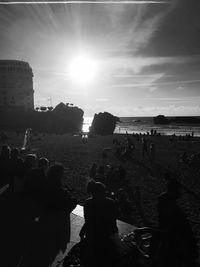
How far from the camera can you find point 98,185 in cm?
419

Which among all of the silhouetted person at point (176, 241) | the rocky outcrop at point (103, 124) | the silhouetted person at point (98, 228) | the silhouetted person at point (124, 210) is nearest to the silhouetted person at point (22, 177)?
the silhouetted person at point (98, 228)

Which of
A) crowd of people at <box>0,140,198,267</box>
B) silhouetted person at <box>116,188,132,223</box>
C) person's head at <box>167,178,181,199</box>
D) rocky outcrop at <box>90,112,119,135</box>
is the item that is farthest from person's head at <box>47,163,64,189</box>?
rocky outcrop at <box>90,112,119,135</box>

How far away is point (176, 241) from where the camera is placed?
11.2ft

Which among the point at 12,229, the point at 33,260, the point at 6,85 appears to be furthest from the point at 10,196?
the point at 6,85

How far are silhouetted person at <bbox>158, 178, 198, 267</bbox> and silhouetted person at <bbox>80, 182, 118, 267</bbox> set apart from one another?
0.68 meters

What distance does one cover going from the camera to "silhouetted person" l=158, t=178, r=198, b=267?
3.36 meters

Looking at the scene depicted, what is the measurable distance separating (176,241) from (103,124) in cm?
7719

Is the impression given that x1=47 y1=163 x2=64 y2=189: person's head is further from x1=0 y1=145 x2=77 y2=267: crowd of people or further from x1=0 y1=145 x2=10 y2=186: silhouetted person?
x1=0 y1=145 x2=10 y2=186: silhouetted person

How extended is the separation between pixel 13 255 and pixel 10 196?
309 centimetres

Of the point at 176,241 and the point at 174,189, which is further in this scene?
the point at 174,189

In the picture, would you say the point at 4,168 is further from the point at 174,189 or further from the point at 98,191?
the point at 174,189

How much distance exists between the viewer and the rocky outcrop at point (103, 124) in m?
78.9

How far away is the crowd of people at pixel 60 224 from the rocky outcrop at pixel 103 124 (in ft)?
231

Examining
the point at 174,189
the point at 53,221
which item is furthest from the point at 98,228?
the point at 53,221
